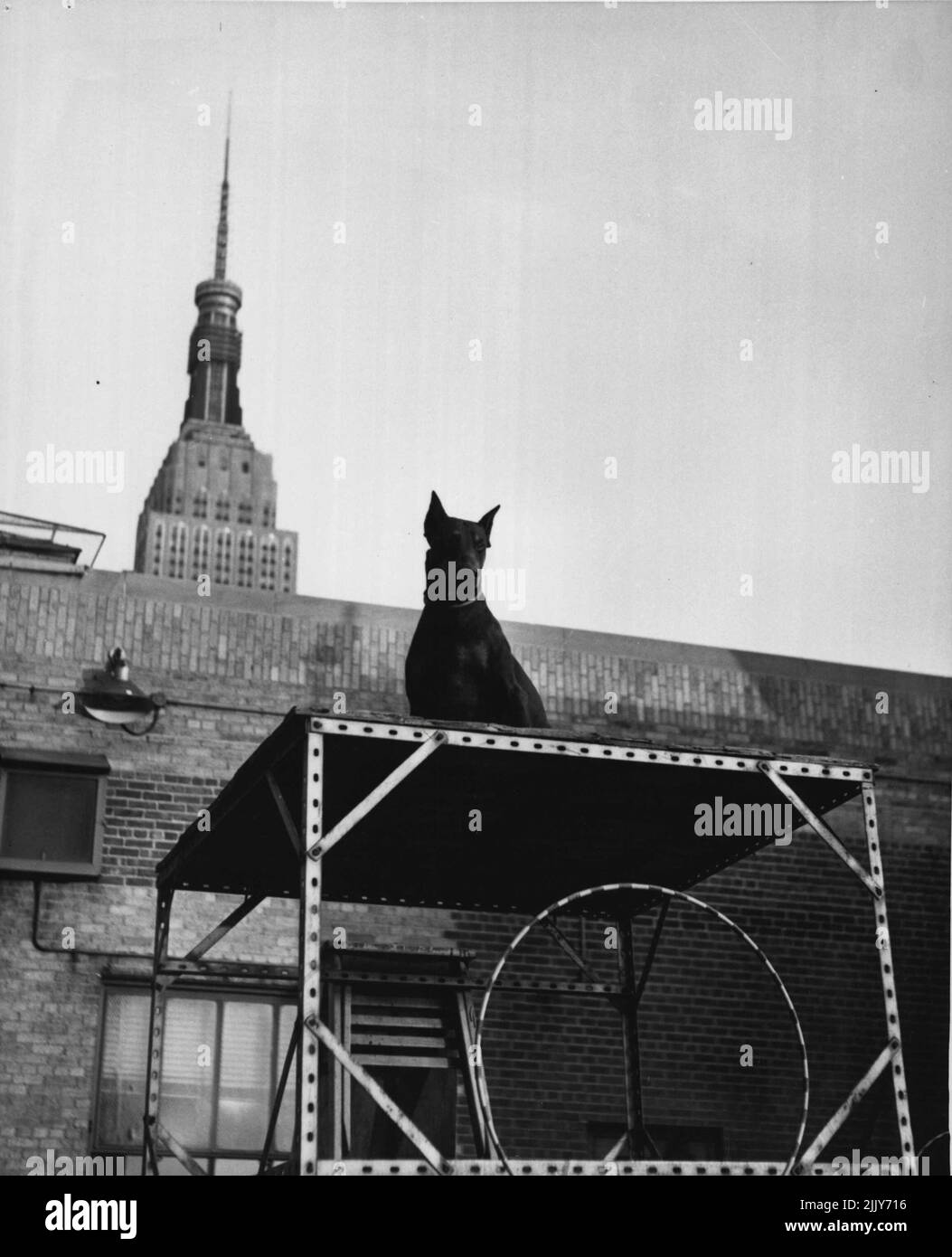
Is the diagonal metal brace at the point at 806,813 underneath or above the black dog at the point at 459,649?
underneath

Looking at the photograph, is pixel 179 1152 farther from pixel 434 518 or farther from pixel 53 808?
pixel 434 518

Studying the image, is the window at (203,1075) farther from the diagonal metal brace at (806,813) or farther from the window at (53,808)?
the diagonal metal brace at (806,813)

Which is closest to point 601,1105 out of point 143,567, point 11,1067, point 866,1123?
point 866,1123

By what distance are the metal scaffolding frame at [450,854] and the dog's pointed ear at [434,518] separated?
4.25 feet

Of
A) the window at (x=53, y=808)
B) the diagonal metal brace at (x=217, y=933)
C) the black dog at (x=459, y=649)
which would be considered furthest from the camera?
the window at (x=53, y=808)

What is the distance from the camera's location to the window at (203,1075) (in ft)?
40.4

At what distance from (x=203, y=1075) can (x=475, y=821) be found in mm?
4494

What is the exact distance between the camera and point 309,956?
7.16 meters

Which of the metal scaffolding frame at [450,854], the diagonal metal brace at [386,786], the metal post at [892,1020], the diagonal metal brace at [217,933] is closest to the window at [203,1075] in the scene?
the metal scaffolding frame at [450,854]

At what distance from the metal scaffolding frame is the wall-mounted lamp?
2815 mm

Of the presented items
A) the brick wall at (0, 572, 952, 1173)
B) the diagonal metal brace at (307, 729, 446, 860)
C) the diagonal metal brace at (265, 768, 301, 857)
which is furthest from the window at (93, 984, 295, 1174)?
the diagonal metal brace at (307, 729, 446, 860)

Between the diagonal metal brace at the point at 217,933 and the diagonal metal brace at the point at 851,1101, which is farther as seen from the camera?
the diagonal metal brace at the point at 217,933

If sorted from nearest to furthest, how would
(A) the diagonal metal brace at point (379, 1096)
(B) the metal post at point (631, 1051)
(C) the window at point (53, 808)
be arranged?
(A) the diagonal metal brace at point (379, 1096) < (B) the metal post at point (631, 1051) < (C) the window at point (53, 808)

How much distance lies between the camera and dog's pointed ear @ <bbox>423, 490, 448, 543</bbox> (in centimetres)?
891
